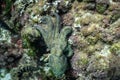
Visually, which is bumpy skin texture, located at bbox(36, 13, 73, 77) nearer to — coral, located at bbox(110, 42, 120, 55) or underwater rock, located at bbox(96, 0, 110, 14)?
underwater rock, located at bbox(96, 0, 110, 14)

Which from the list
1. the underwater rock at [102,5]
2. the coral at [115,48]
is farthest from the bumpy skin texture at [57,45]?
the coral at [115,48]

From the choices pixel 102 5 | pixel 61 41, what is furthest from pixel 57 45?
pixel 102 5

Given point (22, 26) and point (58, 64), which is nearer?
point (58, 64)

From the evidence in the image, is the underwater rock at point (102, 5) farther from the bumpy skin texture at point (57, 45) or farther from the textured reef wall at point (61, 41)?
the bumpy skin texture at point (57, 45)

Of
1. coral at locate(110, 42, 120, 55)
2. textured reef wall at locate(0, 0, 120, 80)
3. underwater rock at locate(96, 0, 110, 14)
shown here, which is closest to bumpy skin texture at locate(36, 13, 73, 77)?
textured reef wall at locate(0, 0, 120, 80)

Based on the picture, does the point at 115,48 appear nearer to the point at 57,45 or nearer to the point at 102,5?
the point at 102,5

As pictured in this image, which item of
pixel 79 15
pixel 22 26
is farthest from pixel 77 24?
pixel 22 26

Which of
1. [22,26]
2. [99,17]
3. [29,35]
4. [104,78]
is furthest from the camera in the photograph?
[22,26]

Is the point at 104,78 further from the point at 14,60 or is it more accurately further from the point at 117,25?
the point at 14,60
